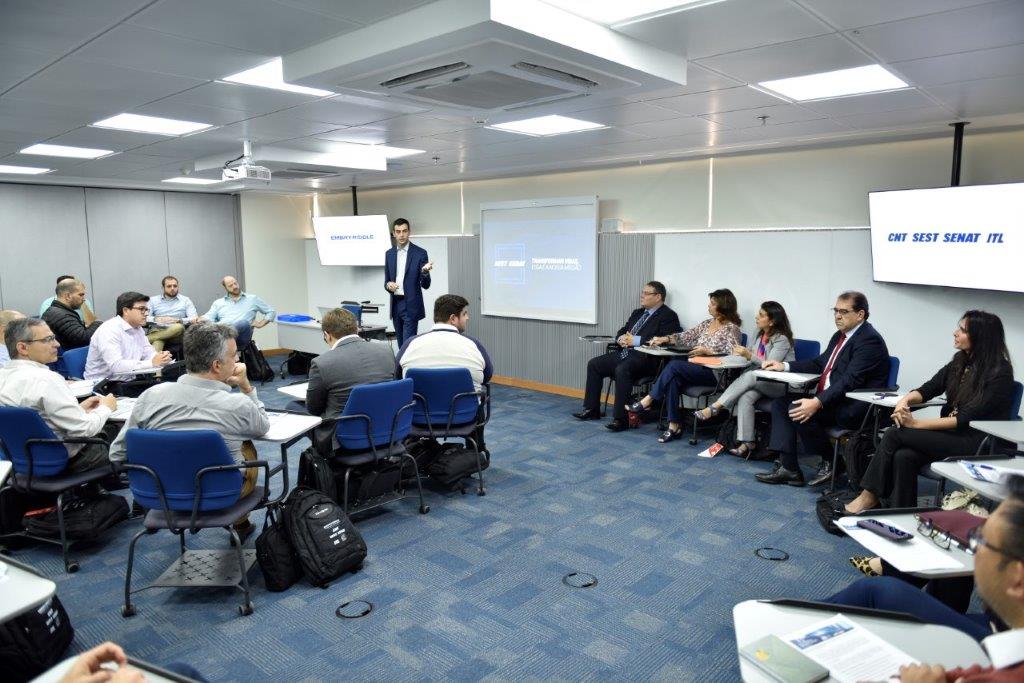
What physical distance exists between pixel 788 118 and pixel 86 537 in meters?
5.28

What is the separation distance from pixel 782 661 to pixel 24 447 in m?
3.64

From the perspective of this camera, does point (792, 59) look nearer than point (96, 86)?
Yes

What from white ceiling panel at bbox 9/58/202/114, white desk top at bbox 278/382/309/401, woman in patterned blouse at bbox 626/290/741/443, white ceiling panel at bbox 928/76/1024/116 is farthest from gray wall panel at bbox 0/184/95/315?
white ceiling panel at bbox 928/76/1024/116

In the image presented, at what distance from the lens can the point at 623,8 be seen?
8.99 ft

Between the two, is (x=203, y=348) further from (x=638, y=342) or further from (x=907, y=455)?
(x=638, y=342)

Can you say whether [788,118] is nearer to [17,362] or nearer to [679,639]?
[679,639]

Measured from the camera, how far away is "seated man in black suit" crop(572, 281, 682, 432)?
6.56 metres

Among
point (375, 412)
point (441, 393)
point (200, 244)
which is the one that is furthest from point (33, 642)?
point (200, 244)

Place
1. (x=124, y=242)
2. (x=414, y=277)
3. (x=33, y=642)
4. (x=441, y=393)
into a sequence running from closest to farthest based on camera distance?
1. (x=33, y=642)
2. (x=441, y=393)
3. (x=414, y=277)
4. (x=124, y=242)

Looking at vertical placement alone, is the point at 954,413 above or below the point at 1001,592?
below

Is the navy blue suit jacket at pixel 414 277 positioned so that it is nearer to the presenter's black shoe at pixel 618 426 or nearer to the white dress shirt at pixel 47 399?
the presenter's black shoe at pixel 618 426

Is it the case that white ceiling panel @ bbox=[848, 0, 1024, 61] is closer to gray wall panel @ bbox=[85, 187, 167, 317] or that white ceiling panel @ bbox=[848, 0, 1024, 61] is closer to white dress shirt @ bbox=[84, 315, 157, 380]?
white dress shirt @ bbox=[84, 315, 157, 380]

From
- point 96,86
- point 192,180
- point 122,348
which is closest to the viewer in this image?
point 96,86

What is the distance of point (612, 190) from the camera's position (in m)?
7.71
